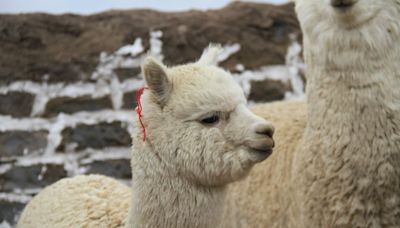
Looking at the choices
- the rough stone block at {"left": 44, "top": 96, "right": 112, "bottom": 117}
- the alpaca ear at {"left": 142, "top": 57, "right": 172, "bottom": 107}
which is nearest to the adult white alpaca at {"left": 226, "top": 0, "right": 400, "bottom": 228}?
the alpaca ear at {"left": 142, "top": 57, "right": 172, "bottom": 107}

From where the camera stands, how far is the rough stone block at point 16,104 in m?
3.85

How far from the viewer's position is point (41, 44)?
156 inches

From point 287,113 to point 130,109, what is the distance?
986mm

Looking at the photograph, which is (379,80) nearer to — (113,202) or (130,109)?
(113,202)

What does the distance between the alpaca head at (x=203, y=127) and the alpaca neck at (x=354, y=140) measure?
41 cm

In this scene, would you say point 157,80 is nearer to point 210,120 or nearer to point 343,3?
point 210,120

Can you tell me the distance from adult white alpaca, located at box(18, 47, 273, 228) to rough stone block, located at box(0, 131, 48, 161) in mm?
1537

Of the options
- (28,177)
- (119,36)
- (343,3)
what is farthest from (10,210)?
(343,3)

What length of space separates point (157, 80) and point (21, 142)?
1.77 meters

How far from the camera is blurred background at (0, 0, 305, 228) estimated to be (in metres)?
3.81

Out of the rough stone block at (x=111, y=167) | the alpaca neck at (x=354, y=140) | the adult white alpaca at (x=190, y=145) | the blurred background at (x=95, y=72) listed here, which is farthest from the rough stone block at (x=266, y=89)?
the adult white alpaca at (x=190, y=145)

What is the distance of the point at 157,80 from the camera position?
2299mm

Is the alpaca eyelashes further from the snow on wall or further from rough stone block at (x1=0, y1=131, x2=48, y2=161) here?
rough stone block at (x1=0, y1=131, x2=48, y2=161)

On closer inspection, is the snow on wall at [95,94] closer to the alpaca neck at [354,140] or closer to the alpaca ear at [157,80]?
the alpaca neck at [354,140]
